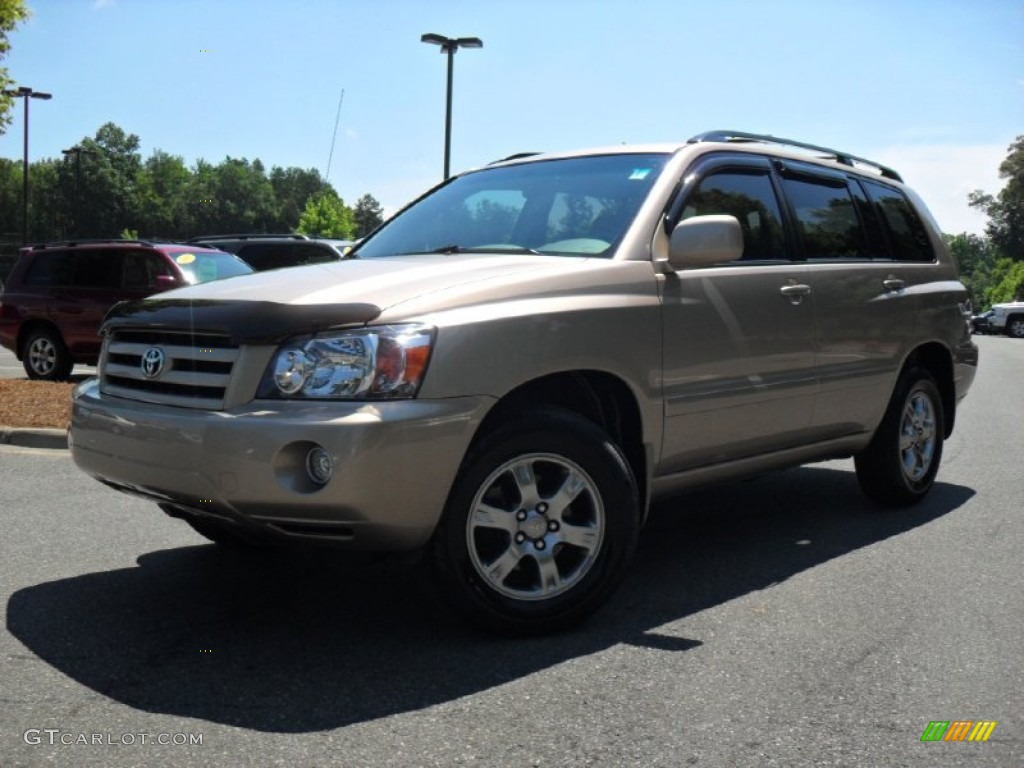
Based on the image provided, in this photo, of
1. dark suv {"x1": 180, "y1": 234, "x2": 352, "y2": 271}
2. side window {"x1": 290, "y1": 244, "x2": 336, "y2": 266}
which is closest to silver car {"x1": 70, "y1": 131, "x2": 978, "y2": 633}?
side window {"x1": 290, "y1": 244, "x2": 336, "y2": 266}

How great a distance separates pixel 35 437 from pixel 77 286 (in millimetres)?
6288

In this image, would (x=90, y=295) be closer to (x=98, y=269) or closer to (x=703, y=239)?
(x=98, y=269)

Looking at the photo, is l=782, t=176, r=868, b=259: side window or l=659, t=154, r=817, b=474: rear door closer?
l=659, t=154, r=817, b=474: rear door

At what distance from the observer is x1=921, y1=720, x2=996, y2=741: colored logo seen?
10.2ft

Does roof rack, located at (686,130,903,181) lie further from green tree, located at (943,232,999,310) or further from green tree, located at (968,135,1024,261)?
green tree, located at (943,232,999,310)

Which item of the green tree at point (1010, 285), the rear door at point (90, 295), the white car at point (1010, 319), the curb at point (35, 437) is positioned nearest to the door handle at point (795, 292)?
the curb at point (35, 437)

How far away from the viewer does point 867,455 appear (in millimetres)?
6230

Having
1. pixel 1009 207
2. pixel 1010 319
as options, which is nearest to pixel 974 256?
pixel 1009 207

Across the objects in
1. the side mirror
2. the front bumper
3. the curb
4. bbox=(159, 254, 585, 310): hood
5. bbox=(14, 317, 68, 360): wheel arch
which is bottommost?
the curb

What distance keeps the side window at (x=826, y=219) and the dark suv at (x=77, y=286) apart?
869 centimetres

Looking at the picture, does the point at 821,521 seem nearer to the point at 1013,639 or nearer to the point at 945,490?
the point at 945,490

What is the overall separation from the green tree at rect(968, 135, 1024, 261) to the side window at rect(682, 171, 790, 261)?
3158 inches

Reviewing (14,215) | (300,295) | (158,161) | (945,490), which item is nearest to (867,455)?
(945,490)
